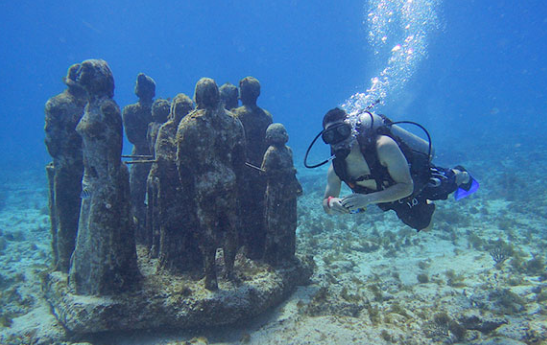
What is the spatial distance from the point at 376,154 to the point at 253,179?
397cm

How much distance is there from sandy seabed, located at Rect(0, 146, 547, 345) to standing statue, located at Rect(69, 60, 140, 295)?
1.00 m

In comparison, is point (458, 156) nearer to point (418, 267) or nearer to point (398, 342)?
point (418, 267)

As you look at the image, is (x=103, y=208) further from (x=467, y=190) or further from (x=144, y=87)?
(x=467, y=190)

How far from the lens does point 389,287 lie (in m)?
6.94

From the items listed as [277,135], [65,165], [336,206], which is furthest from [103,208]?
[336,206]

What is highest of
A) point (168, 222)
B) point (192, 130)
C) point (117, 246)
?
point (192, 130)

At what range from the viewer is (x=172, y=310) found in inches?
189

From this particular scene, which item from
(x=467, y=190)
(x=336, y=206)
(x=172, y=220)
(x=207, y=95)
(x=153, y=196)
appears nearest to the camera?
(x=336, y=206)

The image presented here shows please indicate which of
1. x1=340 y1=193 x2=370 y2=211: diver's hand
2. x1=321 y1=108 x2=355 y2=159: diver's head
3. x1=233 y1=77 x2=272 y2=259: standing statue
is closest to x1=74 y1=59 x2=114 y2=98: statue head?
x1=233 y1=77 x2=272 y2=259: standing statue

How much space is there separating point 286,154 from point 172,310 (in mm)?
4015

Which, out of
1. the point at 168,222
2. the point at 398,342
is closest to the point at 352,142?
the point at 398,342

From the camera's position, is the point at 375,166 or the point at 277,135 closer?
the point at 375,166

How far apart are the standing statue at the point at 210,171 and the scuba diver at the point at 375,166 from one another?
166cm

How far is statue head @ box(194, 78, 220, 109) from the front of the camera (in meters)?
5.19
